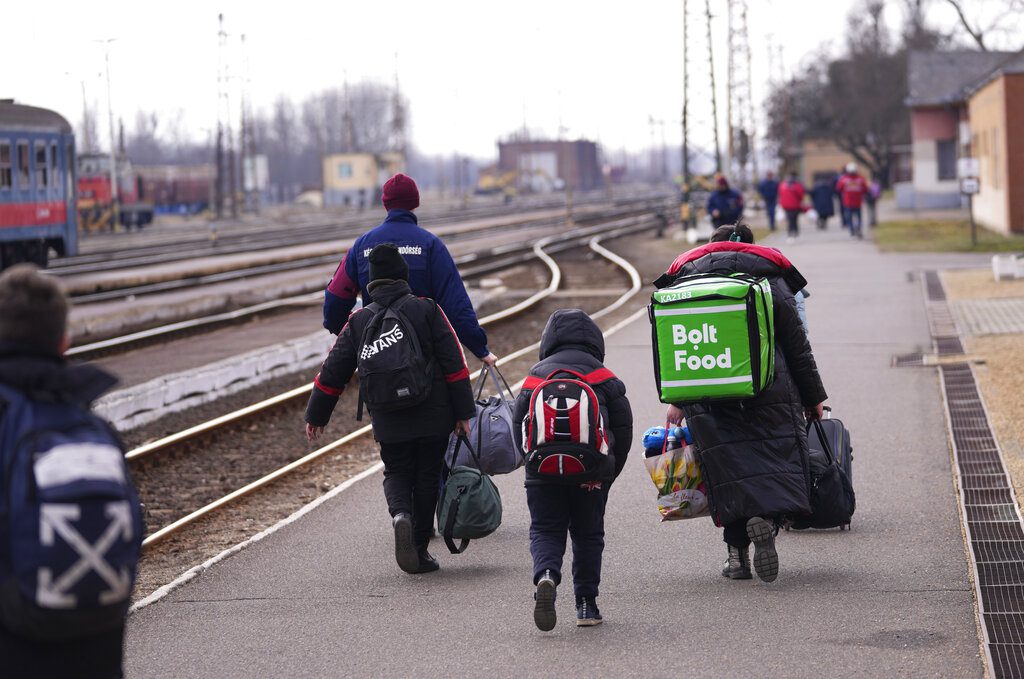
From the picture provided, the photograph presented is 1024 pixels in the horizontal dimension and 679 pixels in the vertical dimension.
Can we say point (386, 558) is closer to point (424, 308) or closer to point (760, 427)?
point (424, 308)

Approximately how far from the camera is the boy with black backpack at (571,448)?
18.5 feet

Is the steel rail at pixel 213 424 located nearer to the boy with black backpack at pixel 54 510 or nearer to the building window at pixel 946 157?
the boy with black backpack at pixel 54 510

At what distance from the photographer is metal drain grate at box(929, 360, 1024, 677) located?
5.47 meters

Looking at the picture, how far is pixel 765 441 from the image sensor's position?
615 centimetres

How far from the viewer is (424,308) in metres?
6.55

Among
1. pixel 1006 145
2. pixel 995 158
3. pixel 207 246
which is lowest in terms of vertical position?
pixel 207 246

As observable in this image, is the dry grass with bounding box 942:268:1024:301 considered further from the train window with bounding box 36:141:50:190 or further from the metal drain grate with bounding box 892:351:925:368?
the train window with bounding box 36:141:50:190

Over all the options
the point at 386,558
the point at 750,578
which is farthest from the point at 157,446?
the point at 750,578

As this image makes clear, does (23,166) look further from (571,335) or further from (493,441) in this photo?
(571,335)

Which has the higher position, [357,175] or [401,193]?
[357,175]

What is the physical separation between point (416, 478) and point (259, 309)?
15.8 meters

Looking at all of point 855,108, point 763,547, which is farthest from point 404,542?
point 855,108

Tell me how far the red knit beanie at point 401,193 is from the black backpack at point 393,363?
919mm

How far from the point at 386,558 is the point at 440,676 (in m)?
1.90
